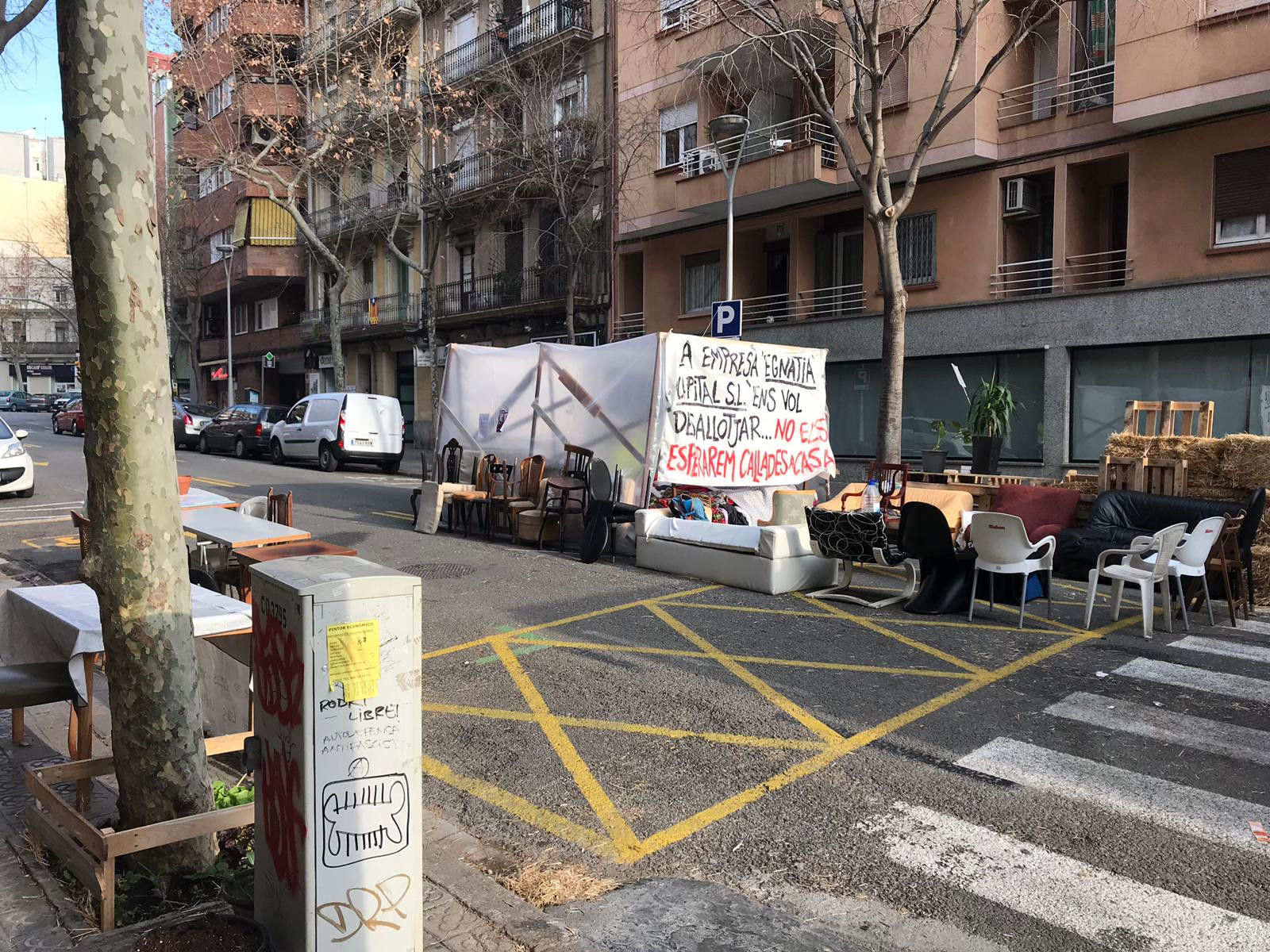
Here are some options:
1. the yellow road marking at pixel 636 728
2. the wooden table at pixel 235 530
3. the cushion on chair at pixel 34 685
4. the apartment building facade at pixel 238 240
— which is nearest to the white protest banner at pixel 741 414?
the wooden table at pixel 235 530

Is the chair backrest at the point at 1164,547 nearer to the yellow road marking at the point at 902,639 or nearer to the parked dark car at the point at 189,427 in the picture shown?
the yellow road marking at the point at 902,639

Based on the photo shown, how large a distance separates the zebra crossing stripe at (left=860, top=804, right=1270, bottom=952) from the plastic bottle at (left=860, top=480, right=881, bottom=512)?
305 inches

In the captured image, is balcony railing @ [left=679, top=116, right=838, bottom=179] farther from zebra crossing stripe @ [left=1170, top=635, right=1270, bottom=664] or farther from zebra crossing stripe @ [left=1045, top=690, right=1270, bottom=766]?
zebra crossing stripe @ [left=1045, top=690, right=1270, bottom=766]

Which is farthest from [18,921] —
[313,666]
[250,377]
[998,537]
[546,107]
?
[250,377]

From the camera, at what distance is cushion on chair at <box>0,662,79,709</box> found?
13.6 ft

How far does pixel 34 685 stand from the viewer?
4.26m

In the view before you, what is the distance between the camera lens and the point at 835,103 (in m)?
→ 21.0

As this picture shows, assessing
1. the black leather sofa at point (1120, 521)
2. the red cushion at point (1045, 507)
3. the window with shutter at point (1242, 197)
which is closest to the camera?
the black leather sofa at point (1120, 521)

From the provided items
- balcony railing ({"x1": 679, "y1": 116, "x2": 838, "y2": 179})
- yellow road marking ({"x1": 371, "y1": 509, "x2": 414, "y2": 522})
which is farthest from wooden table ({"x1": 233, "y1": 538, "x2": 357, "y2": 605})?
balcony railing ({"x1": 679, "y1": 116, "x2": 838, "y2": 179})

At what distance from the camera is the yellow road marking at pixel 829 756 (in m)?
4.30

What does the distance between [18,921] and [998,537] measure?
7.20 m

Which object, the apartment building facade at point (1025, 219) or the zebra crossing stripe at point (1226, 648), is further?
the apartment building facade at point (1025, 219)

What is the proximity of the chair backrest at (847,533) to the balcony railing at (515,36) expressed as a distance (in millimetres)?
21802

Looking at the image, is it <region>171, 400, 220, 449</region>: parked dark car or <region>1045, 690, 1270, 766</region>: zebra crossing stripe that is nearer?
<region>1045, 690, 1270, 766</region>: zebra crossing stripe
